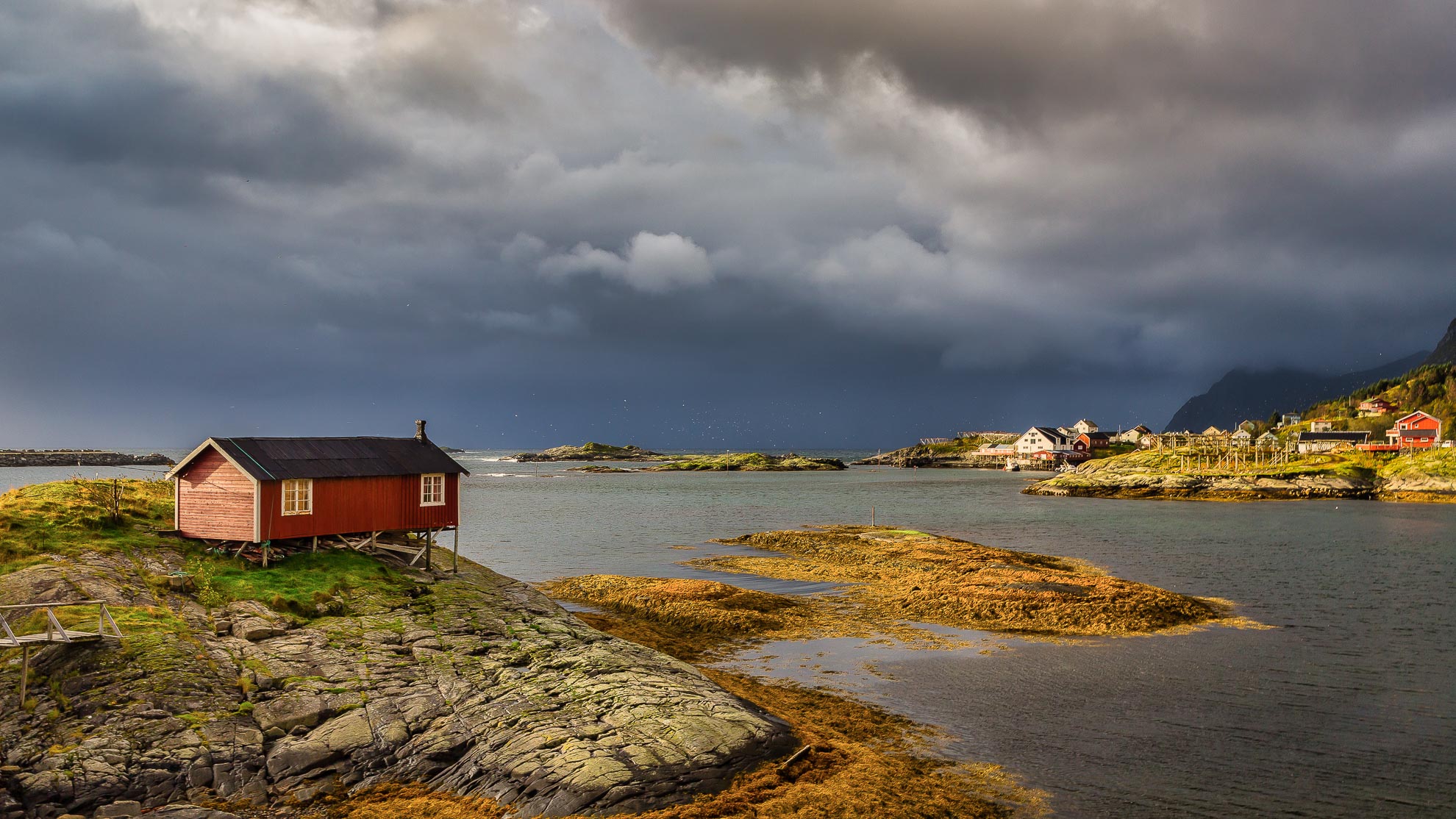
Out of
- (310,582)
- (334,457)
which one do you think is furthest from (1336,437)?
(310,582)

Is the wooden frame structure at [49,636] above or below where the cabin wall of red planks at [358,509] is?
below

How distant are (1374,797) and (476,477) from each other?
7490 inches

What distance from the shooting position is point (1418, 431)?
5812 inches

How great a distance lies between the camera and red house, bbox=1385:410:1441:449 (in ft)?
478

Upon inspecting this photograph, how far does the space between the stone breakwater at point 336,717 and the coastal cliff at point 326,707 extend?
1.9 inches

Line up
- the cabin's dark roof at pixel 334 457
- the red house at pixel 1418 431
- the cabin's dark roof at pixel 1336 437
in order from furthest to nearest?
the cabin's dark roof at pixel 1336 437 → the red house at pixel 1418 431 → the cabin's dark roof at pixel 334 457

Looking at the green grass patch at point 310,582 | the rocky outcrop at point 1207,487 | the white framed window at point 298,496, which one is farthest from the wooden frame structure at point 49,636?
the rocky outcrop at point 1207,487

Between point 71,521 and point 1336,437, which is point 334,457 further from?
point 1336,437


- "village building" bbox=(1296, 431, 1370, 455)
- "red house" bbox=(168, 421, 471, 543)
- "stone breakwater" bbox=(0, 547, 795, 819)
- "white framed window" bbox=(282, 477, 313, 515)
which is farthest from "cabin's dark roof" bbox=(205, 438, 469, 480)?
"village building" bbox=(1296, 431, 1370, 455)

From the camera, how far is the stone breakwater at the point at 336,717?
15.9 meters

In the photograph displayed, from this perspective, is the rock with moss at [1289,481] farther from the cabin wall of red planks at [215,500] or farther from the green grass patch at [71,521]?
the green grass patch at [71,521]

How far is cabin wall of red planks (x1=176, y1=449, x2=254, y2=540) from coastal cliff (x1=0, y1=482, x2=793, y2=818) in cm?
287

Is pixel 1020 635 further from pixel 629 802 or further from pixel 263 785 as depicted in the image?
pixel 263 785

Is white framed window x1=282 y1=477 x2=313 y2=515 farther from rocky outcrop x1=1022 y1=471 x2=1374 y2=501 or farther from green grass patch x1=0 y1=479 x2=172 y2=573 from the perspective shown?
rocky outcrop x1=1022 y1=471 x2=1374 y2=501
